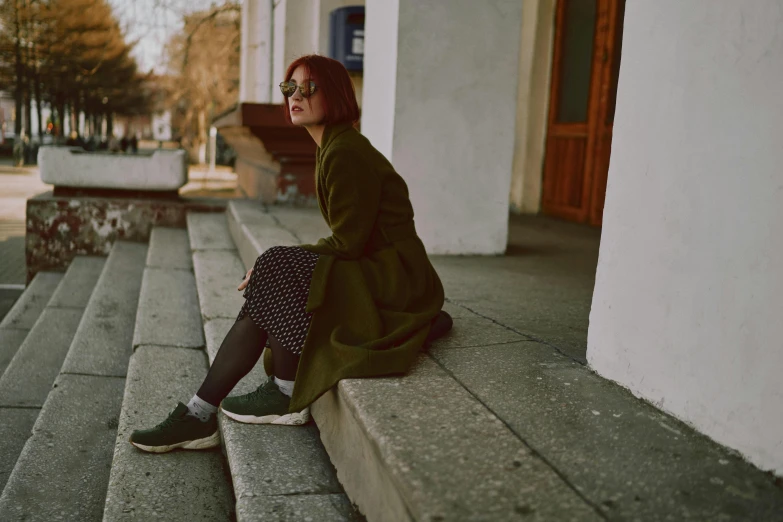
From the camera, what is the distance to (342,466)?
2061mm

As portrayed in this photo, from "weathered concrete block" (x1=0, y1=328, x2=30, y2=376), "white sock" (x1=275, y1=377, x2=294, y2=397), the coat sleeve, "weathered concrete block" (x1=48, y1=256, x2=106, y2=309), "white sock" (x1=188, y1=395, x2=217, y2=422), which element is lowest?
"weathered concrete block" (x1=0, y1=328, x2=30, y2=376)

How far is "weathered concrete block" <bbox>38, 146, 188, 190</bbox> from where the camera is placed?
22.5 feet

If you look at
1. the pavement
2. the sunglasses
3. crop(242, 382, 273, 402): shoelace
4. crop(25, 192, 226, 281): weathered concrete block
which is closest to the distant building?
the sunglasses

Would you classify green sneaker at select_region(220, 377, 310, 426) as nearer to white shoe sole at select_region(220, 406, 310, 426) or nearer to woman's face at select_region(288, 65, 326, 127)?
white shoe sole at select_region(220, 406, 310, 426)

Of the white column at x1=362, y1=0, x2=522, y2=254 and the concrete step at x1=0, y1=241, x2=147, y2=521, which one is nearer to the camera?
the concrete step at x1=0, y1=241, x2=147, y2=521

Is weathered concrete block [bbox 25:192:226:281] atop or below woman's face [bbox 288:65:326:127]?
below

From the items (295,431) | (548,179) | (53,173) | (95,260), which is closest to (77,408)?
(295,431)

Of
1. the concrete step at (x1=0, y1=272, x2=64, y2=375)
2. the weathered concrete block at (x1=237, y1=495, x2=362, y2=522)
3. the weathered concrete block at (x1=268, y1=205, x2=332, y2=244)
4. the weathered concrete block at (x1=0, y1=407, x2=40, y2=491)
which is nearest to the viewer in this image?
the weathered concrete block at (x1=237, y1=495, x2=362, y2=522)

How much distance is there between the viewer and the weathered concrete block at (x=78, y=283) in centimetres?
545

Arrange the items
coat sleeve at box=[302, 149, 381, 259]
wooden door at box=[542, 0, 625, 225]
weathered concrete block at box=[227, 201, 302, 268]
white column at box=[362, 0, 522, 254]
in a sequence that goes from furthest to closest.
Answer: wooden door at box=[542, 0, 625, 225]
weathered concrete block at box=[227, 201, 302, 268]
white column at box=[362, 0, 522, 254]
coat sleeve at box=[302, 149, 381, 259]

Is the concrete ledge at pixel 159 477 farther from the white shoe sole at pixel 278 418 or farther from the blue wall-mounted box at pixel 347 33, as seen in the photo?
the blue wall-mounted box at pixel 347 33

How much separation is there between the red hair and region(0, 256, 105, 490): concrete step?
1.85 metres

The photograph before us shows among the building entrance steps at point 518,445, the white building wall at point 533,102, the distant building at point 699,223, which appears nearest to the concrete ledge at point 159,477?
the building entrance steps at point 518,445

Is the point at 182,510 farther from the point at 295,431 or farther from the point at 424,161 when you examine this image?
the point at 424,161
